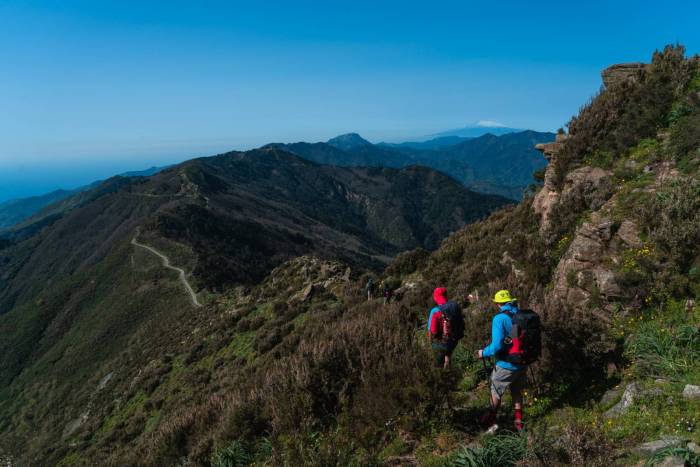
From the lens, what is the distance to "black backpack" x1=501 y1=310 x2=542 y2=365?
195 inches

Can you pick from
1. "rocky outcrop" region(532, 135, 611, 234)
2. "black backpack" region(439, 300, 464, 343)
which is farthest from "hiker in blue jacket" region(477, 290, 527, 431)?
"rocky outcrop" region(532, 135, 611, 234)

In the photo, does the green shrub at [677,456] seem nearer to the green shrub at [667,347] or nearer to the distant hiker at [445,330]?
the green shrub at [667,347]

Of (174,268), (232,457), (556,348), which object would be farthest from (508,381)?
(174,268)

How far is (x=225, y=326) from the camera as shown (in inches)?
892

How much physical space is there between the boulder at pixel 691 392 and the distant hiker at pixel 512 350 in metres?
1.52

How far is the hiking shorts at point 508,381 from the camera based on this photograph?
5.15 m

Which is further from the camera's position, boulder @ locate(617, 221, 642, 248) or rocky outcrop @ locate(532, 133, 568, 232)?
rocky outcrop @ locate(532, 133, 568, 232)

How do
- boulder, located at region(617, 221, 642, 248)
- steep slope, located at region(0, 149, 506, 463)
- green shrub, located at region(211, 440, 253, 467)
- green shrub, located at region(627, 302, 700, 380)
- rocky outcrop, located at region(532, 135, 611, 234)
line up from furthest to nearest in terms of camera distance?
steep slope, located at region(0, 149, 506, 463), rocky outcrop, located at region(532, 135, 611, 234), boulder, located at region(617, 221, 642, 248), green shrub, located at region(211, 440, 253, 467), green shrub, located at region(627, 302, 700, 380)

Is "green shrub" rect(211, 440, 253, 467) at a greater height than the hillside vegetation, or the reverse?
the hillside vegetation

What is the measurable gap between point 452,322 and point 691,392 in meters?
2.99

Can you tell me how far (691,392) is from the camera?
4285 millimetres

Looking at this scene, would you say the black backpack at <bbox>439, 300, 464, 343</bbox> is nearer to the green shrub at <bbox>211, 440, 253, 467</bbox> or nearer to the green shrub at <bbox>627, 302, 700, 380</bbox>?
the green shrub at <bbox>627, 302, 700, 380</bbox>

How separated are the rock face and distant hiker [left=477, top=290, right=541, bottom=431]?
41.3ft

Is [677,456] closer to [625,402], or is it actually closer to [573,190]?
[625,402]
